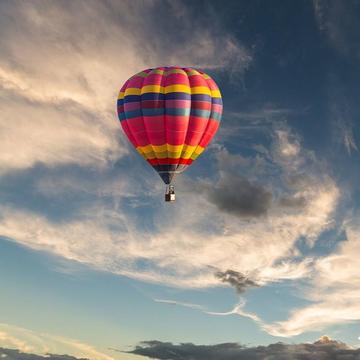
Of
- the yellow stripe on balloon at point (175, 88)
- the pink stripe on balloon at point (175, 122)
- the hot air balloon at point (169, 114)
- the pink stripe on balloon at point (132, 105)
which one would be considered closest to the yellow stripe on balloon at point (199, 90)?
the hot air balloon at point (169, 114)

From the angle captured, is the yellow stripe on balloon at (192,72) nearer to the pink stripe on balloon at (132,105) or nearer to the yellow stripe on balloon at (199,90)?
the yellow stripe on balloon at (199,90)

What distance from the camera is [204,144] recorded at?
95.4m

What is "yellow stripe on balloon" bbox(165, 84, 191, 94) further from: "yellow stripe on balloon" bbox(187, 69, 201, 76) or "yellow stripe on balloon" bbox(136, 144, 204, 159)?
"yellow stripe on balloon" bbox(136, 144, 204, 159)

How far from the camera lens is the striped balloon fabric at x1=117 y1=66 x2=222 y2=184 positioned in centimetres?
8931

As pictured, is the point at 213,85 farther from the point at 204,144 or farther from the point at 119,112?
the point at 119,112

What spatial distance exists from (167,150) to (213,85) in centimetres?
1422

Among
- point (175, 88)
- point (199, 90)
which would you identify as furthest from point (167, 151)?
point (199, 90)

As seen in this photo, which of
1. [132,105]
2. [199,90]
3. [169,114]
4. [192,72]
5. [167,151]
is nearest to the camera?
[169,114]

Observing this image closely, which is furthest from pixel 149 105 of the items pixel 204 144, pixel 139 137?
pixel 204 144

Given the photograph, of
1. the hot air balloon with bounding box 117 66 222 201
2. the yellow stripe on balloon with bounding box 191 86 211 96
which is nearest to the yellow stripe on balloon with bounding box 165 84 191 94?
the hot air balloon with bounding box 117 66 222 201

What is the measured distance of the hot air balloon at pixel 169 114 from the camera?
3516 inches

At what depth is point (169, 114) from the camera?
8919 centimetres

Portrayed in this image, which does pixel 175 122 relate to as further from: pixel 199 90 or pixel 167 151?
pixel 199 90

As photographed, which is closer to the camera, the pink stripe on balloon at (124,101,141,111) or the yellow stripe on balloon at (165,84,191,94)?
the yellow stripe on balloon at (165,84,191,94)
